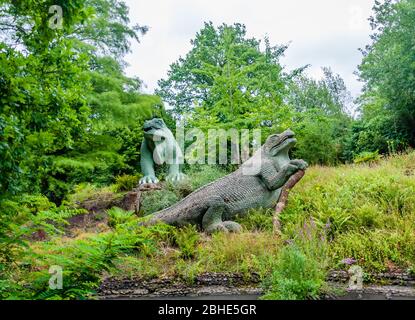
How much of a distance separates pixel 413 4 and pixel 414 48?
6.27ft

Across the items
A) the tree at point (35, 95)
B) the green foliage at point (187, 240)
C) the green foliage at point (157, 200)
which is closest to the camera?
the tree at point (35, 95)

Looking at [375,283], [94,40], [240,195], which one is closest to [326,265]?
[375,283]

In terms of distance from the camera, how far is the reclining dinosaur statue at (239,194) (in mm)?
7199

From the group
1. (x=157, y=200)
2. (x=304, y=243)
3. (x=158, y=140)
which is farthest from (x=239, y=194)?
(x=158, y=140)

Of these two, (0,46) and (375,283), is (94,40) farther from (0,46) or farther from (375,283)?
(375,283)

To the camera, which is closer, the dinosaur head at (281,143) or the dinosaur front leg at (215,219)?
the dinosaur front leg at (215,219)

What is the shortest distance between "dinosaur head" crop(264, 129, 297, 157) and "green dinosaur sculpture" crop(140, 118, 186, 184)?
8.55ft

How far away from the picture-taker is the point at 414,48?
13.5 m

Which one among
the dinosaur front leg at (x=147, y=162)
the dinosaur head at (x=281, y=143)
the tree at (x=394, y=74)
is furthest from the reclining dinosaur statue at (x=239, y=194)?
the tree at (x=394, y=74)

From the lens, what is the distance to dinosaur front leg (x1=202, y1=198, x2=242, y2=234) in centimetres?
701

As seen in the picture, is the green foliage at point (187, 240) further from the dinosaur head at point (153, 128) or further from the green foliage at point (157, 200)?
the dinosaur head at point (153, 128)

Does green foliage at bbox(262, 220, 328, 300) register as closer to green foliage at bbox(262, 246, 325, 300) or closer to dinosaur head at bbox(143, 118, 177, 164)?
green foliage at bbox(262, 246, 325, 300)

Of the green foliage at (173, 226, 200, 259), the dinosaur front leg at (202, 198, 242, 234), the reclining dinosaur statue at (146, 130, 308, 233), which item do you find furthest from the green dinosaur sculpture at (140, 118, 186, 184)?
the green foliage at (173, 226, 200, 259)

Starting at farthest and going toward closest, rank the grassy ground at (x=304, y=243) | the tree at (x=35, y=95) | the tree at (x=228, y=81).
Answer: the tree at (x=228, y=81) < the grassy ground at (x=304, y=243) < the tree at (x=35, y=95)
